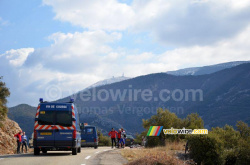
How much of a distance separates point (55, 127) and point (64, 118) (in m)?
0.60

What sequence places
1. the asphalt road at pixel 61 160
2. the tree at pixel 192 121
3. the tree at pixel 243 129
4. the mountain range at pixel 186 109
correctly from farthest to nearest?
the mountain range at pixel 186 109 < the tree at pixel 192 121 < the tree at pixel 243 129 < the asphalt road at pixel 61 160

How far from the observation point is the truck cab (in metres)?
16.7

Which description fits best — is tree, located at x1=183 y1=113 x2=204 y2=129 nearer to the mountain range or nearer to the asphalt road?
the asphalt road

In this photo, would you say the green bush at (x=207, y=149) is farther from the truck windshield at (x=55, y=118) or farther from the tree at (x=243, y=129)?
the tree at (x=243, y=129)

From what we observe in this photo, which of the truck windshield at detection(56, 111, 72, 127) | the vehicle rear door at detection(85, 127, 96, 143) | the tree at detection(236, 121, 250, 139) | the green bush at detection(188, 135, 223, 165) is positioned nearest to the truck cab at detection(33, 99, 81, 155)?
the truck windshield at detection(56, 111, 72, 127)

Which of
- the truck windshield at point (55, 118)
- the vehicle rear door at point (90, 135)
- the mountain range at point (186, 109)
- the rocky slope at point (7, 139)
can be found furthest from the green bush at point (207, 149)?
the mountain range at point (186, 109)

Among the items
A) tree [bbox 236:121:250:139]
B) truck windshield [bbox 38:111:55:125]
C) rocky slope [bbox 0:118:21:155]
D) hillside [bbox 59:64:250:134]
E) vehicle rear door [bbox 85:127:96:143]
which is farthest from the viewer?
hillside [bbox 59:64:250:134]

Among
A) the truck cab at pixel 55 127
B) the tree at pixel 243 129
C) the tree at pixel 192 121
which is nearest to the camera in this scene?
the truck cab at pixel 55 127

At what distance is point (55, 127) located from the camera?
16766 mm

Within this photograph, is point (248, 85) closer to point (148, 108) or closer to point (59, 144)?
point (148, 108)

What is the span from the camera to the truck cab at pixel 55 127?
1667 cm

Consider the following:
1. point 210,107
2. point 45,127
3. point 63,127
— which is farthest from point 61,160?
point 210,107

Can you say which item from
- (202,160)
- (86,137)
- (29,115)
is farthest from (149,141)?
(29,115)

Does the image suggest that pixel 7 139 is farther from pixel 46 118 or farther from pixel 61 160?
pixel 61 160
